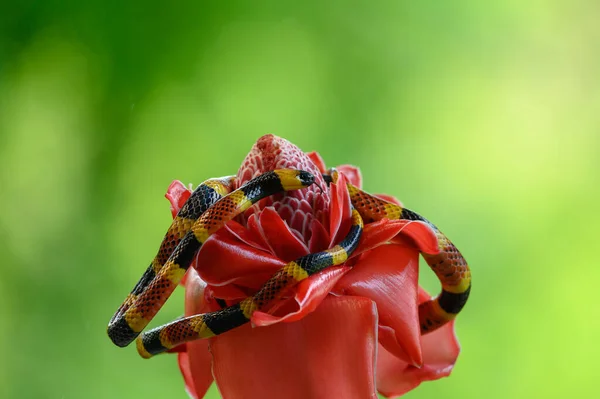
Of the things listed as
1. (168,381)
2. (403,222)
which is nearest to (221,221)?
(403,222)

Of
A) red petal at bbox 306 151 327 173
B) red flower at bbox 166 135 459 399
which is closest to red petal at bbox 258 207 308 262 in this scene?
red flower at bbox 166 135 459 399

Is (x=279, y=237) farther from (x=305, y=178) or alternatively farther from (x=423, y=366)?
(x=423, y=366)

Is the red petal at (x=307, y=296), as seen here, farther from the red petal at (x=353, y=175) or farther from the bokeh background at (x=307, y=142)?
the bokeh background at (x=307, y=142)

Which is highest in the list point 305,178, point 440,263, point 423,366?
point 305,178

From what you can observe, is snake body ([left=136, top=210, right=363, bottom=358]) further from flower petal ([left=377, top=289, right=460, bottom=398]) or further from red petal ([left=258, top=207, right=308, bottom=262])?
flower petal ([left=377, top=289, right=460, bottom=398])

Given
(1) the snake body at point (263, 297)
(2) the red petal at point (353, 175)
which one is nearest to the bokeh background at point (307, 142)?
(2) the red petal at point (353, 175)

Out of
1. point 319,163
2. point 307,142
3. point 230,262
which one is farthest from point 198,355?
point 307,142

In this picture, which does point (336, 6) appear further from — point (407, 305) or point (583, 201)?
point (407, 305)
